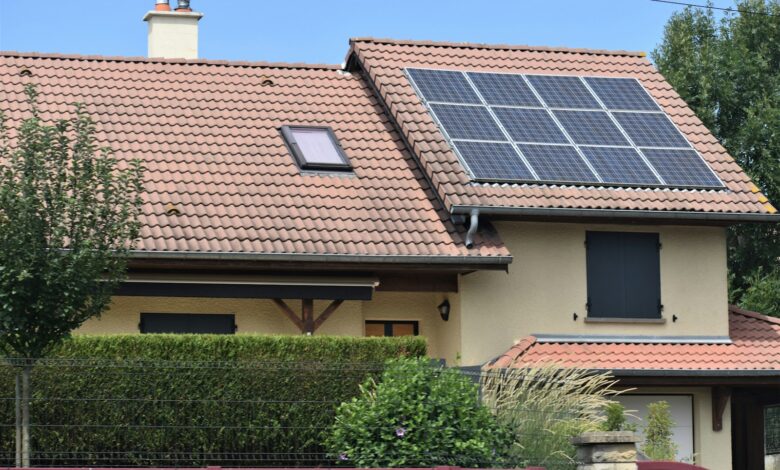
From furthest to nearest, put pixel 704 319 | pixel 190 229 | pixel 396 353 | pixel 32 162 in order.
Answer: pixel 704 319 → pixel 190 229 → pixel 396 353 → pixel 32 162

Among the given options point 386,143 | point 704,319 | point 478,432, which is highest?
point 386,143

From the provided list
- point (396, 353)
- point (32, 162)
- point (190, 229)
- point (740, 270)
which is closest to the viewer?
point (32, 162)

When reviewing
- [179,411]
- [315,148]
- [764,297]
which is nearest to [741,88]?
[764,297]

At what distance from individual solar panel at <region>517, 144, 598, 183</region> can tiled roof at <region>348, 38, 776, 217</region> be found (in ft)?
0.83

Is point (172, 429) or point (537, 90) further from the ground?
point (537, 90)

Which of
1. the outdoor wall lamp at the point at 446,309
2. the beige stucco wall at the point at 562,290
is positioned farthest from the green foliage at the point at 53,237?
the beige stucco wall at the point at 562,290

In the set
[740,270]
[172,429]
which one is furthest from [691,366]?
[740,270]

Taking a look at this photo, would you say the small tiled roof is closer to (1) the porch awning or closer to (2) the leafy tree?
(1) the porch awning

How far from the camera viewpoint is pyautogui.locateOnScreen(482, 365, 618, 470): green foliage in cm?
1708

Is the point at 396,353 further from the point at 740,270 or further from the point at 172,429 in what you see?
the point at 740,270

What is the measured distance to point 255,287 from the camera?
69.5 feet

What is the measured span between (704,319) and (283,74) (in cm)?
814

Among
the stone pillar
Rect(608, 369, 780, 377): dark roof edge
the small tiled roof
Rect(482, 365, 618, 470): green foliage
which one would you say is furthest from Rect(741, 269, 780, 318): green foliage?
the stone pillar

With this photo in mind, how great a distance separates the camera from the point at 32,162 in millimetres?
16125
